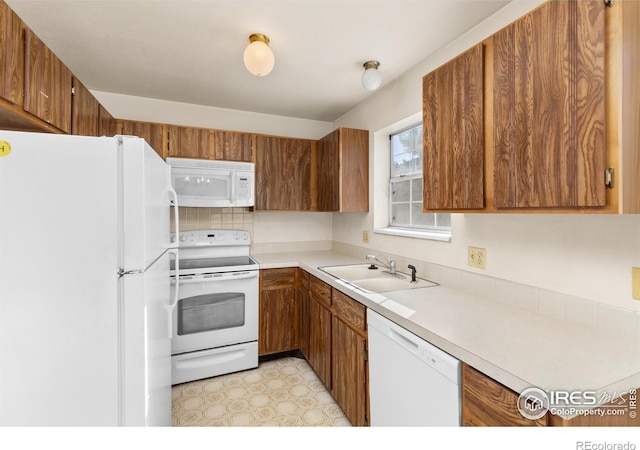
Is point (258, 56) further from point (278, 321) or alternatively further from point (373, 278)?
point (278, 321)

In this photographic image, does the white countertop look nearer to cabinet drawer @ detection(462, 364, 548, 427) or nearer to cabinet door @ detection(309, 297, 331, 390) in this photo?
cabinet drawer @ detection(462, 364, 548, 427)

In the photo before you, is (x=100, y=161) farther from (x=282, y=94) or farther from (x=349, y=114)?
(x=349, y=114)

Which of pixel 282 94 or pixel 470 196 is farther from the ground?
pixel 282 94

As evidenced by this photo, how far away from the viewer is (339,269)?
2318 millimetres

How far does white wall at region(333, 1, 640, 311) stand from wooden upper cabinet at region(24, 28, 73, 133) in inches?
88.0

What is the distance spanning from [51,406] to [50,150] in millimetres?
951

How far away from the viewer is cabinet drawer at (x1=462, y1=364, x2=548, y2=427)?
0.80m

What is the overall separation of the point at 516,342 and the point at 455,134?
3.14ft

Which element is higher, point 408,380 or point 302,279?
point 302,279

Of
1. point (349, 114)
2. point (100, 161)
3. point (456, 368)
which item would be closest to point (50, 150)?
point (100, 161)

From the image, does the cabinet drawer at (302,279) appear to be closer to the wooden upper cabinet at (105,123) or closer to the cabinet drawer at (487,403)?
the cabinet drawer at (487,403)

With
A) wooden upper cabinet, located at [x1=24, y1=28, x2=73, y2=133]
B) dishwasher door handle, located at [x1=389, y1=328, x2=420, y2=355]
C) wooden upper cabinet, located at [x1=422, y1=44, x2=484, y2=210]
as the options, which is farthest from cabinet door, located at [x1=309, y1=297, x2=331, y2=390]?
wooden upper cabinet, located at [x1=24, y1=28, x2=73, y2=133]

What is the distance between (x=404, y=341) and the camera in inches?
49.1

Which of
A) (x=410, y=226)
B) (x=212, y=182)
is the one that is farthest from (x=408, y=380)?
(x=212, y=182)
